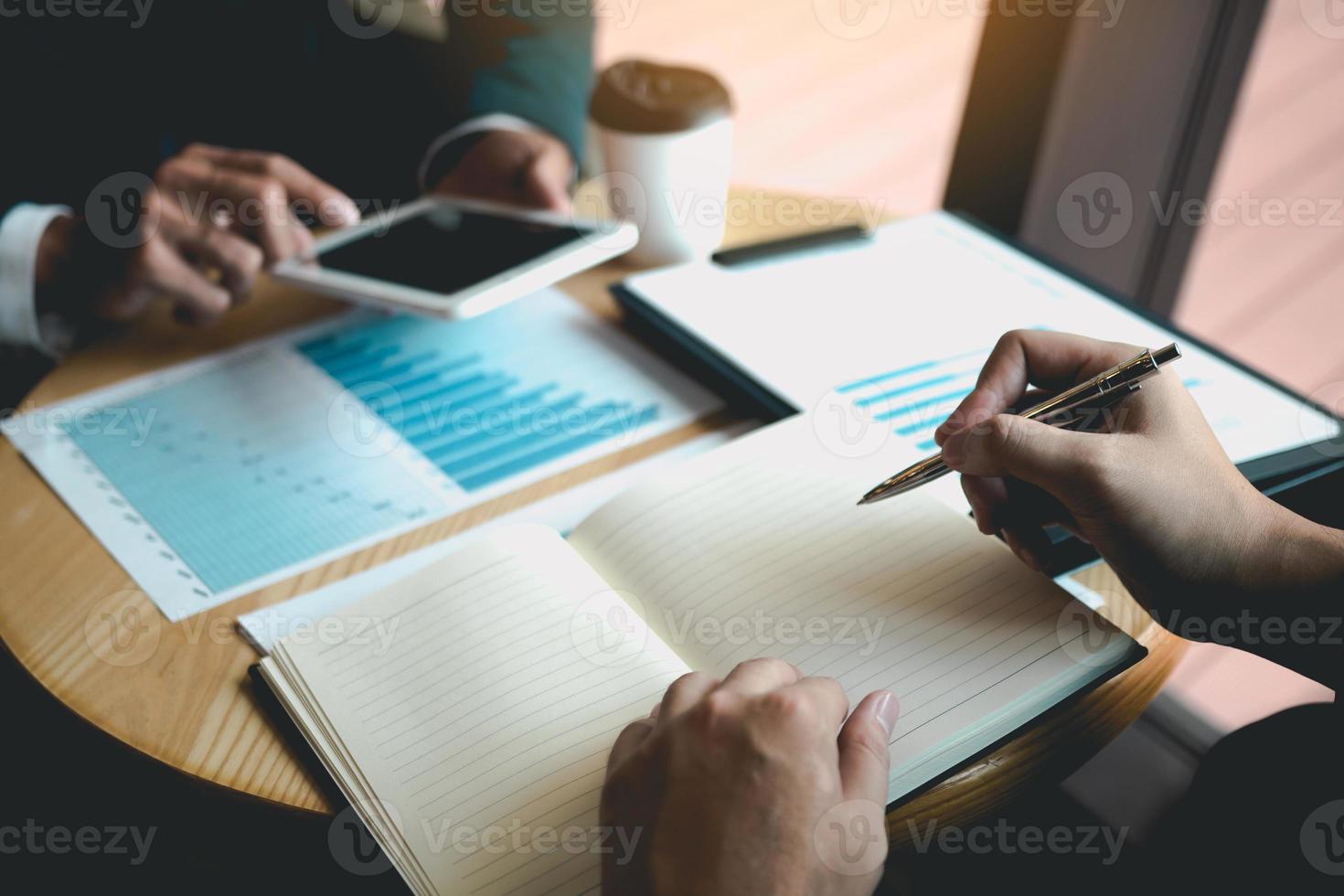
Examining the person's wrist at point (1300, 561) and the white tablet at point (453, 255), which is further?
the white tablet at point (453, 255)

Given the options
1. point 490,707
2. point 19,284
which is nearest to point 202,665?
point 490,707

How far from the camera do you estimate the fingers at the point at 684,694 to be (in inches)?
20.5

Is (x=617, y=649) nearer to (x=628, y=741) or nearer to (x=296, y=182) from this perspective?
(x=628, y=741)

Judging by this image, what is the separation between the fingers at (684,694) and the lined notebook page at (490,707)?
0.04 m

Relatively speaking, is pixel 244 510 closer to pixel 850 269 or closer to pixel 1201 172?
pixel 850 269

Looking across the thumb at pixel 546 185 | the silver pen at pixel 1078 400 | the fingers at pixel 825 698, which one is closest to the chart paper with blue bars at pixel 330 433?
the thumb at pixel 546 185

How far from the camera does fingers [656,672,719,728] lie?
0.52 meters

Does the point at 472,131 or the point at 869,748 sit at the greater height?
the point at 472,131

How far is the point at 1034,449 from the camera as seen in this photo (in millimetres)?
606

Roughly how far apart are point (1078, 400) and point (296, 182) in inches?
32.4

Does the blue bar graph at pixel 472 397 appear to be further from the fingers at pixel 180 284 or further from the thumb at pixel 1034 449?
the thumb at pixel 1034 449

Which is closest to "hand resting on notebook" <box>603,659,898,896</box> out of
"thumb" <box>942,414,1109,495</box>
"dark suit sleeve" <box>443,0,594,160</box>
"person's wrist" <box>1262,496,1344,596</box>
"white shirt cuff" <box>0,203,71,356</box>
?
"thumb" <box>942,414,1109,495</box>

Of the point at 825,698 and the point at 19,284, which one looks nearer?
the point at 825,698

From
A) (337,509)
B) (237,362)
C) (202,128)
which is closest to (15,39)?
(202,128)
